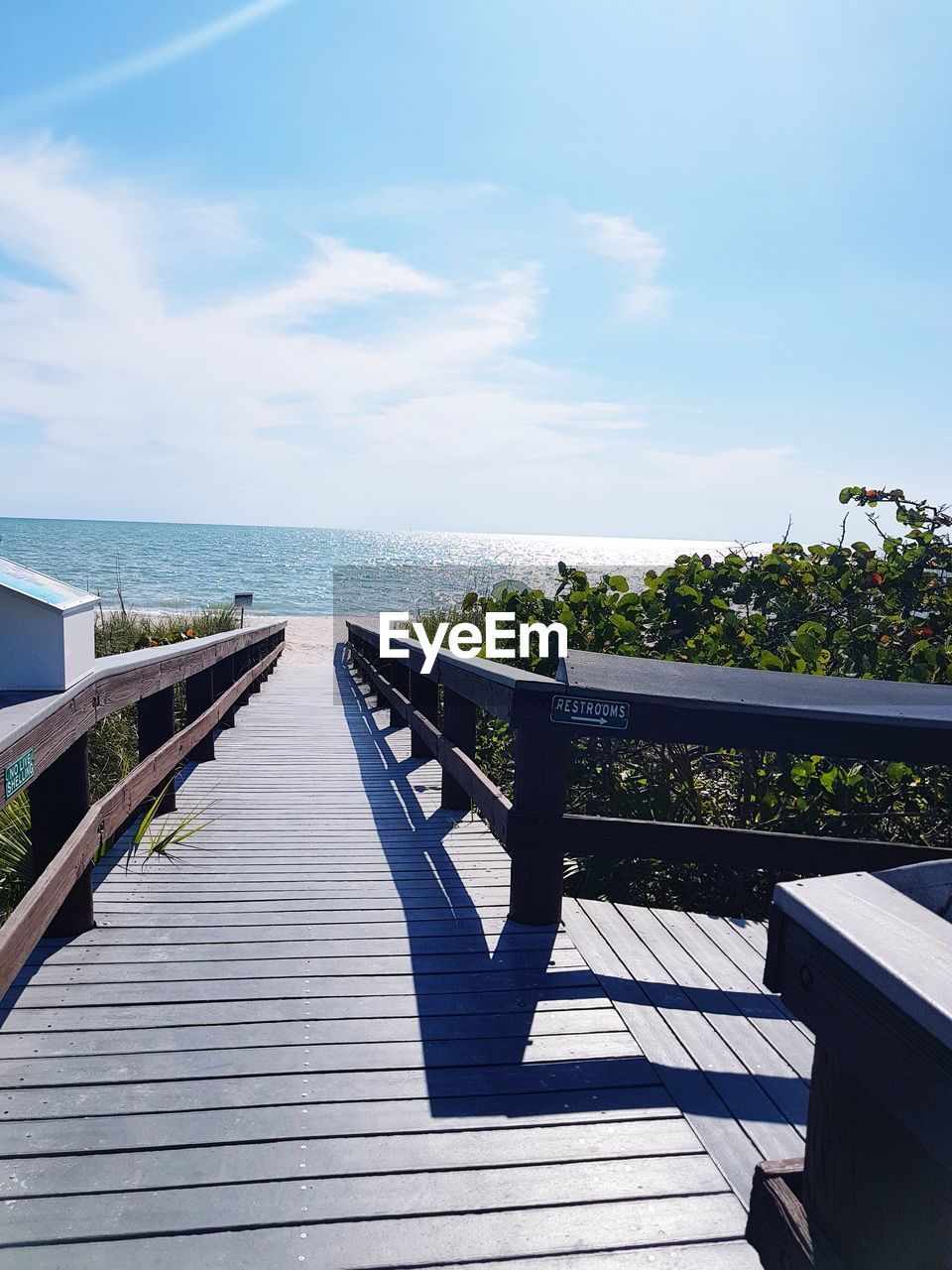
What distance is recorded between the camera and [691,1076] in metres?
2.37

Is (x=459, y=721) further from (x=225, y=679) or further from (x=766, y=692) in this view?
(x=225, y=679)

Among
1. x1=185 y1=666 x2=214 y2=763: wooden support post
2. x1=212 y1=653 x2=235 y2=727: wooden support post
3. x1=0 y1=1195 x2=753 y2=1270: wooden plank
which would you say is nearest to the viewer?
x1=0 y1=1195 x2=753 y2=1270: wooden plank

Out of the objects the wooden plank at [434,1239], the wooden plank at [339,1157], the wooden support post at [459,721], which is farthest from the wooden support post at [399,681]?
the wooden plank at [434,1239]

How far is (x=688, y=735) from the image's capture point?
9.45ft

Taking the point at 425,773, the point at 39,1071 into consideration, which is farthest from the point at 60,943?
the point at 425,773

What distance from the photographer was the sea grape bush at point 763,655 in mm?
4316

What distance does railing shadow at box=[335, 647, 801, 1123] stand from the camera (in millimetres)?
2254

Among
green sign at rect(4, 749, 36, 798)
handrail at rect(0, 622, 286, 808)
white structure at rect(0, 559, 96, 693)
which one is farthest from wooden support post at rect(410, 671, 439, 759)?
green sign at rect(4, 749, 36, 798)

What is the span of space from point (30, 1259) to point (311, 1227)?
1.76ft

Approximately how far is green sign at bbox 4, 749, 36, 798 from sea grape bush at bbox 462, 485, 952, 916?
2608 mm

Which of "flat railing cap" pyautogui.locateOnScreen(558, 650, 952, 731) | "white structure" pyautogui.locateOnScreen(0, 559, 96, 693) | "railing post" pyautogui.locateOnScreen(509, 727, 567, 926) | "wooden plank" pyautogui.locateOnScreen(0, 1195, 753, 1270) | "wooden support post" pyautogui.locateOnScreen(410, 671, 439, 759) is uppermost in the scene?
"white structure" pyautogui.locateOnScreen(0, 559, 96, 693)

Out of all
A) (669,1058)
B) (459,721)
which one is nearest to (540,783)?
(669,1058)

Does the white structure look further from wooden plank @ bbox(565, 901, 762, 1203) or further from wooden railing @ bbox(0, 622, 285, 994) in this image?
wooden plank @ bbox(565, 901, 762, 1203)

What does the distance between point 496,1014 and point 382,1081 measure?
49 cm
